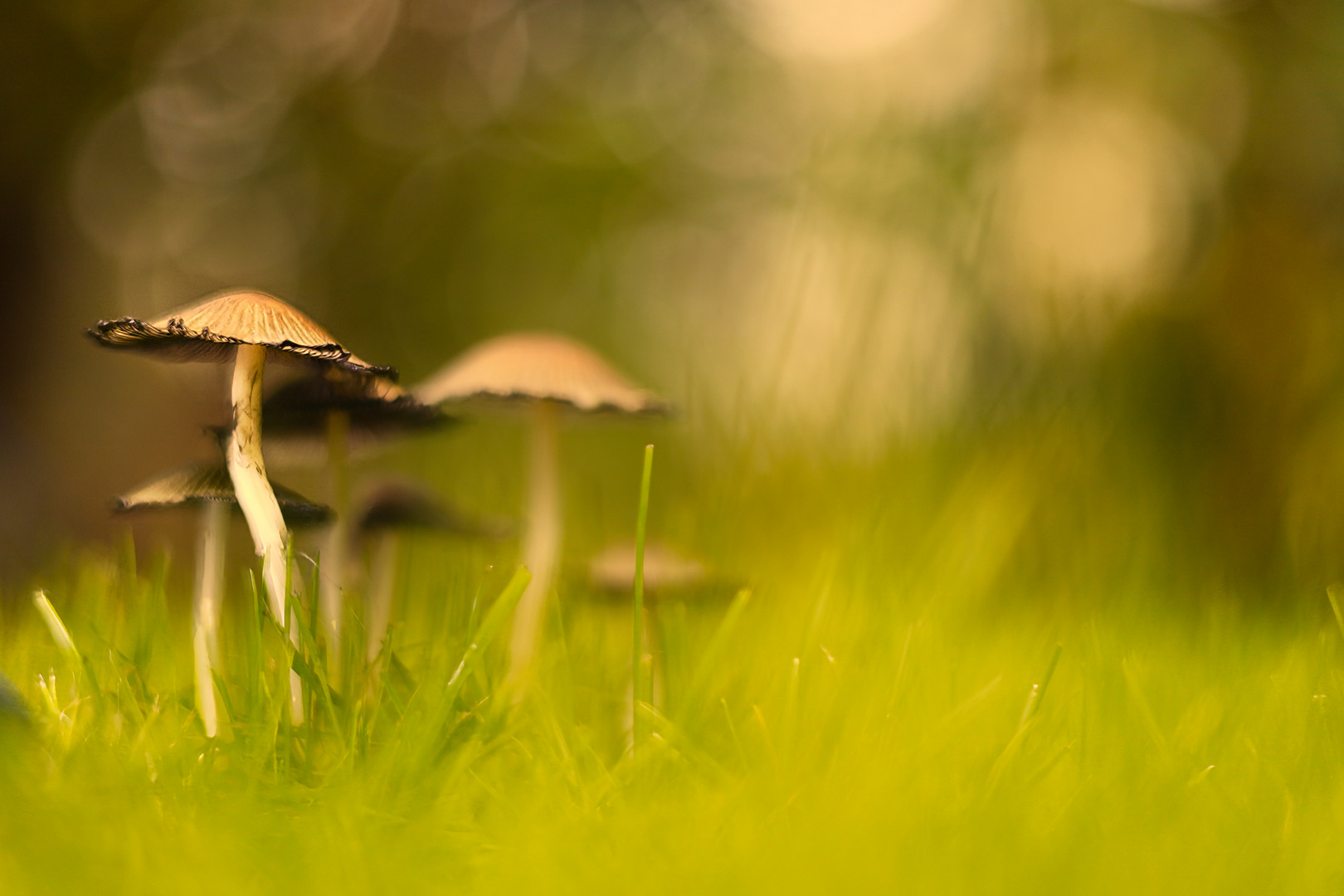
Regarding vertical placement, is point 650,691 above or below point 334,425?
below

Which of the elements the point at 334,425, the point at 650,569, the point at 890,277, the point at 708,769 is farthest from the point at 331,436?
the point at 890,277

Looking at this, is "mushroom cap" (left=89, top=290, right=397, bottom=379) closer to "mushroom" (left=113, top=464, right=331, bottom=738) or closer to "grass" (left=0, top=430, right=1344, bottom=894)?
"mushroom" (left=113, top=464, right=331, bottom=738)

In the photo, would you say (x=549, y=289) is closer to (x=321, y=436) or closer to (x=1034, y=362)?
(x=1034, y=362)

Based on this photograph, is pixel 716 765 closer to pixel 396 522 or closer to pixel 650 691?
pixel 650 691

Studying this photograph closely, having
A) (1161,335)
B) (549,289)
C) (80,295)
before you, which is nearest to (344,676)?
(1161,335)

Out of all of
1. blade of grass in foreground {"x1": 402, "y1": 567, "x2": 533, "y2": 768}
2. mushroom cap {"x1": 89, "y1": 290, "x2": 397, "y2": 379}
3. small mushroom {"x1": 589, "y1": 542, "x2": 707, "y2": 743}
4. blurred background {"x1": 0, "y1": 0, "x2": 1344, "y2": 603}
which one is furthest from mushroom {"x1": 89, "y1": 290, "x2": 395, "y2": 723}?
blurred background {"x1": 0, "y1": 0, "x2": 1344, "y2": 603}

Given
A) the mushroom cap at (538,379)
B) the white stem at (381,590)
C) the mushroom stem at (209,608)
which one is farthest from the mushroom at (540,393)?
the mushroom stem at (209,608)

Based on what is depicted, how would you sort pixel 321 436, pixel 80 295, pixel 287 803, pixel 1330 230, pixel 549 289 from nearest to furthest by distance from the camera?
pixel 287 803 < pixel 321 436 < pixel 1330 230 < pixel 80 295 < pixel 549 289
